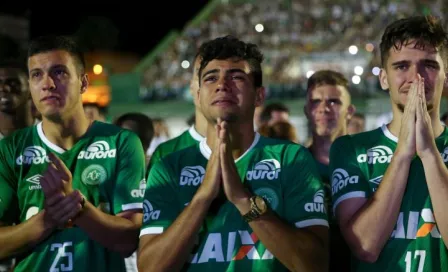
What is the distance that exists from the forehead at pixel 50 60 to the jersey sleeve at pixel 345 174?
1563 mm

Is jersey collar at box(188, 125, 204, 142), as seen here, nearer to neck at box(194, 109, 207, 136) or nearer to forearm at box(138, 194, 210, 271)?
neck at box(194, 109, 207, 136)

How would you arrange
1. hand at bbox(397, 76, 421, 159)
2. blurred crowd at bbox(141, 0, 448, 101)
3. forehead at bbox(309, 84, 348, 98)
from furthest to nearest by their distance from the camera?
blurred crowd at bbox(141, 0, 448, 101) < forehead at bbox(309, 84, 348, 98) < hand at bbox(397, 76, 421, 159)

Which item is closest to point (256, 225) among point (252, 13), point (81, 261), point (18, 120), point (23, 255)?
point (81, 261)

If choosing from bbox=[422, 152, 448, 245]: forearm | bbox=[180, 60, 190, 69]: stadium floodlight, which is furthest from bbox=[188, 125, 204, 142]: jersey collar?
bbox=[180, 60, 190, 69]: stadium floodlight

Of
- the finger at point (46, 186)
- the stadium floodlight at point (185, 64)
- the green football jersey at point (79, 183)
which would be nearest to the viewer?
the finger at point (46, 186)

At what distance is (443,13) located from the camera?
82.2 feet

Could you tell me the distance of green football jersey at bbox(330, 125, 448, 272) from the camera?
11.6 ft

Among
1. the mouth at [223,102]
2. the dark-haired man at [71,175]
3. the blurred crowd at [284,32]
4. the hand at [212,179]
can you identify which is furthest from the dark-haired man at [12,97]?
the blurred crowd at [284,32]

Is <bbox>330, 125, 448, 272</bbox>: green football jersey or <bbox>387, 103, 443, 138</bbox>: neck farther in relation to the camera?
<bbox>387, 103, 443, 138</bbox>: neck

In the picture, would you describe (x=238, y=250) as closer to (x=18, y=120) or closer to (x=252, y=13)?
(x=18, y=120)

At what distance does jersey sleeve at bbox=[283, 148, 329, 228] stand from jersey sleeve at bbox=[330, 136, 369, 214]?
110mm

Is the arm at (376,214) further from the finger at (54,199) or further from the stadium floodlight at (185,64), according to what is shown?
the stadium floodlight at (185,64)

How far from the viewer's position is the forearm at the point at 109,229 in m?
3.79

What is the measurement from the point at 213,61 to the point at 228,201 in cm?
72
